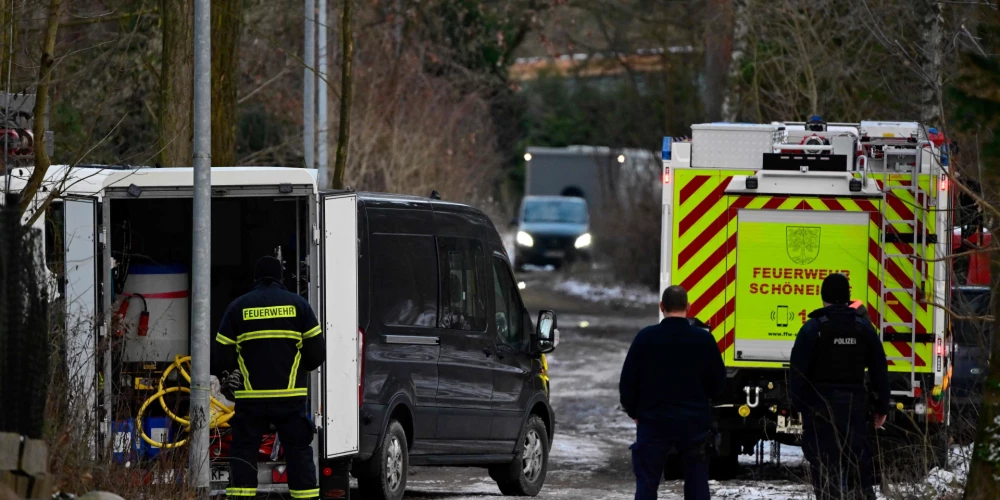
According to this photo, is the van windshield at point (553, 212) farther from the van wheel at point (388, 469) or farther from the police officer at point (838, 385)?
the police officer at point (838, 385)

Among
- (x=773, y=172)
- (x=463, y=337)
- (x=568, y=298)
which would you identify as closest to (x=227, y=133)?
(x=463, y=337)

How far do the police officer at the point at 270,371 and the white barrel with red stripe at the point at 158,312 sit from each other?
171 centimetres

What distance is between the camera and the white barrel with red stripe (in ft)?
34.6

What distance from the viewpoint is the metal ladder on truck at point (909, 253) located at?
11.3m

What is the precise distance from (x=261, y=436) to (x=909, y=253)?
17.0 ft

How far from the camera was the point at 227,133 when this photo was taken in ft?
47.2

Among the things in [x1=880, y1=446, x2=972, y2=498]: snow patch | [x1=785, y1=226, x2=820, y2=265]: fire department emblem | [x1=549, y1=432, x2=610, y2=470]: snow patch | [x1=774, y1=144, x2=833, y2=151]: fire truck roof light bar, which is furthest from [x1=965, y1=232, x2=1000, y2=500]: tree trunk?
[x1=549, y1=432, x2=610, y2=470]: snow patch

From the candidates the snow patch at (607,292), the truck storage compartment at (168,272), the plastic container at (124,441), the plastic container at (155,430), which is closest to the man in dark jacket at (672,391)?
the truck storage compartment at (168,272)

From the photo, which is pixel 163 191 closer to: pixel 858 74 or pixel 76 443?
pixel 76 443

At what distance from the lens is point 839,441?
9.28m

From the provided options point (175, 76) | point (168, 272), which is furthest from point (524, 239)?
point (168, 272)

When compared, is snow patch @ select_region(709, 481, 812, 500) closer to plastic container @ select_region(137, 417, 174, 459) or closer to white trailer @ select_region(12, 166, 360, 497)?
white trailer @ select_region(12, 166, 360, 497)

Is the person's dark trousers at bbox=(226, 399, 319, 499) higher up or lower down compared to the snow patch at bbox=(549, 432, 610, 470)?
higher up

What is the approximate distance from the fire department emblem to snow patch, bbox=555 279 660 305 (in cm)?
2169
